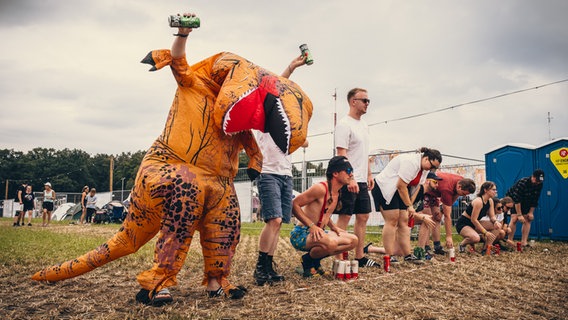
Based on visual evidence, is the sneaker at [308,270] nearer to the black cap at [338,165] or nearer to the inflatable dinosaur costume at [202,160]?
the black cap at [338,165]

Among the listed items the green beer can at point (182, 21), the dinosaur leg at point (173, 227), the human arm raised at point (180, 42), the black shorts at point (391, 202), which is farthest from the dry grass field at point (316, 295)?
the green beer can at point (182, 21)

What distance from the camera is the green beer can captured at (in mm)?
2955

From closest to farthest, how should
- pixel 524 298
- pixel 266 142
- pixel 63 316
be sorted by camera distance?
pixel 63 316 → pixel 524 298 → pixel 266 142

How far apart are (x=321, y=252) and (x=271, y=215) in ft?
2.38

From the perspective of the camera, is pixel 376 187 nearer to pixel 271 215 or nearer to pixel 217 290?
pixel 271 215

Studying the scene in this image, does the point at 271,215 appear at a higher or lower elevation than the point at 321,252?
higher

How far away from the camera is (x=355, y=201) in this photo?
18.1ft

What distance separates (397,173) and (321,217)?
6.53ft

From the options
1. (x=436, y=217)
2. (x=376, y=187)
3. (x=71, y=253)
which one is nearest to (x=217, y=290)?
(x=376, y=187)

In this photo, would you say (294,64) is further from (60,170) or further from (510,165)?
(60,170)

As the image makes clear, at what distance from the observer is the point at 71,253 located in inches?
264

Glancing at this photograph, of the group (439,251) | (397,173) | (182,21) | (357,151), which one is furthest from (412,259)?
(182,21)

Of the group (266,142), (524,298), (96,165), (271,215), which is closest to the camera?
(524,298)

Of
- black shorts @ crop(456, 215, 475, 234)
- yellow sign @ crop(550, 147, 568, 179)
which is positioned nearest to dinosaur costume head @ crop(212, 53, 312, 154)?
black shorts @ crop(456, 215, 475, 234)
